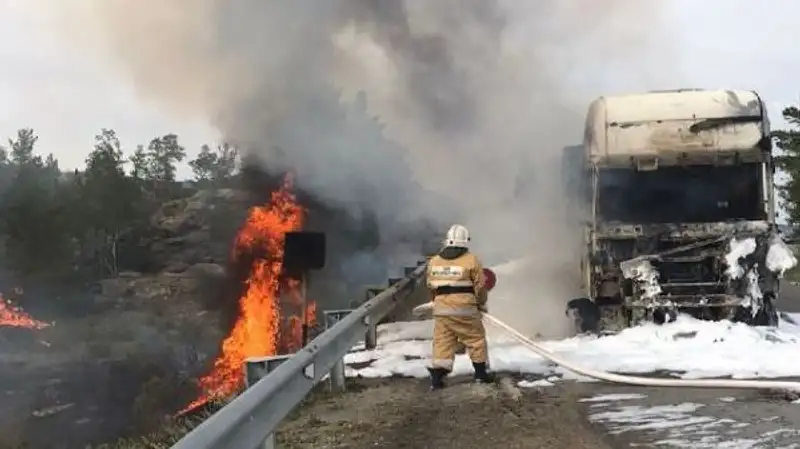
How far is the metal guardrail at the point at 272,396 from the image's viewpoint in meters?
3.57

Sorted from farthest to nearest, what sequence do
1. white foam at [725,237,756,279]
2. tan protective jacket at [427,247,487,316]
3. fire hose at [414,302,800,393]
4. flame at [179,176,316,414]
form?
flame at [179,176,316,414] < white foam at [725,237,756,279] < tan protective jacket at [427,247,487,316] < fire hose at [414,302,800,393]

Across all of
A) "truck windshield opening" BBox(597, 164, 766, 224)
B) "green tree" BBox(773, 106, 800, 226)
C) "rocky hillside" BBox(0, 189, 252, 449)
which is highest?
"green tree" BBox(773, 106, 800, 226)

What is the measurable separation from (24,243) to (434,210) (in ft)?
76.1

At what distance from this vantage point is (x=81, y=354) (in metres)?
30.2

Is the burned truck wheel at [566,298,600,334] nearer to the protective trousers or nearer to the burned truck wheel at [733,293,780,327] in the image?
the burned truck wheel at [733,293,780,327]

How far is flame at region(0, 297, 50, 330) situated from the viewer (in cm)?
3331

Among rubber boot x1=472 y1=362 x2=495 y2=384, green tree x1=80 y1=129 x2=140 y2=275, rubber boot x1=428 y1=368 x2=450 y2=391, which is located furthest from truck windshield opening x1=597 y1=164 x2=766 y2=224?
green tree x1=80 y1=129 x2=140 y2=275

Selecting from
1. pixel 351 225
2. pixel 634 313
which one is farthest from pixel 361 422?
pixel 351 225

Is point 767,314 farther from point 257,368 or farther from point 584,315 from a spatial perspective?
point 257,368

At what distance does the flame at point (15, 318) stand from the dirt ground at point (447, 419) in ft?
94.1

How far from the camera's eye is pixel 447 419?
683 cm

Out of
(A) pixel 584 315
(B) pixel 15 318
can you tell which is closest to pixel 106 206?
(B) pixel 15 318

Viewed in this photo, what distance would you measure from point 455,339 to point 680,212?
5.23m

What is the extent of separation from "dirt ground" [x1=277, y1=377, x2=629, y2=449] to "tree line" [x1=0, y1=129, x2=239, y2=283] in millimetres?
24866
